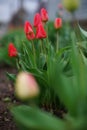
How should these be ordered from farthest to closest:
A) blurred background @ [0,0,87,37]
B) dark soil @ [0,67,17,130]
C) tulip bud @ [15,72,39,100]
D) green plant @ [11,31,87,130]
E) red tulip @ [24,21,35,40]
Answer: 1. blurred background @ [0,0,87,37]
2. red tulip @ [24,21,35,40]
3. dark soil @ [0,67,17,130]
4. green plant @ [11,31,87,130]
5. tulip bud @ [15,72,39,100]

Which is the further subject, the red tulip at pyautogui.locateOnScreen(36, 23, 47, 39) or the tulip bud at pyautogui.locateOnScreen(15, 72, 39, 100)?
the red tulip at pyautogui.locateOnScreen(36, 23, 47, 39)

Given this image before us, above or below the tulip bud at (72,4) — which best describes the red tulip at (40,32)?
below

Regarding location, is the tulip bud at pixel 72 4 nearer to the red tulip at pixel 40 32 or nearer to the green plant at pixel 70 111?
the green plant at pixel 70 111

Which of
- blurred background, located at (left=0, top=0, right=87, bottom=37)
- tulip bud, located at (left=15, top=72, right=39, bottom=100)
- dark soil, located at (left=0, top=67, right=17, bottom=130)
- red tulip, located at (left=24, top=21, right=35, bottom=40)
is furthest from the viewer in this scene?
blurred background, located at (left=0, top=0, right=87, bottom=37)

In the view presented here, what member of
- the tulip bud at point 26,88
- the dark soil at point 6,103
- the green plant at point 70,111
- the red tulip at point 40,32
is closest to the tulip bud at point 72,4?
the green plant at point 70,111

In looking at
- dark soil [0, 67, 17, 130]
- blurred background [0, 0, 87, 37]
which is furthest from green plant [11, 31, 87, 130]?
blurred background [0, 0, 87, 37]

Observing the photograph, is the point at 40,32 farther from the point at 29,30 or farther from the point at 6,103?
the point at 6,103

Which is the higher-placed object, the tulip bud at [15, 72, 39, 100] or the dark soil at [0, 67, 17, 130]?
the tulip bud at [15, 72, 39, 100]

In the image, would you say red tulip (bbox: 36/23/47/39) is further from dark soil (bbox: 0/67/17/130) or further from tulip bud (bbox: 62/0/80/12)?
tulip bud (bbox: 62/0/80/12)

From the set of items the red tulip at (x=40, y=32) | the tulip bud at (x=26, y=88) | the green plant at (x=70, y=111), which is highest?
the red tulip at (x=40, y=32)

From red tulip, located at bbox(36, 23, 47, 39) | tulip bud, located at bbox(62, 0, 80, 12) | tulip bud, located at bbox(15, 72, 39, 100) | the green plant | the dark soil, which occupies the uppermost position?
tulip bud, located at bbox(62, 0, 80, 12)

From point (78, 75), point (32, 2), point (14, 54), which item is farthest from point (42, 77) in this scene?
point (32, 2)
